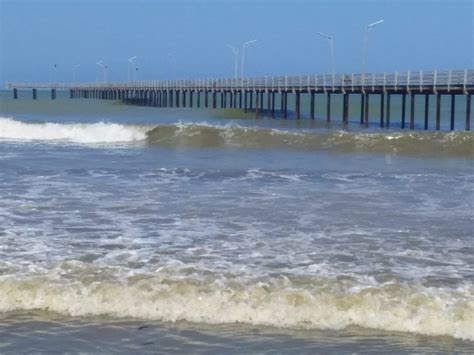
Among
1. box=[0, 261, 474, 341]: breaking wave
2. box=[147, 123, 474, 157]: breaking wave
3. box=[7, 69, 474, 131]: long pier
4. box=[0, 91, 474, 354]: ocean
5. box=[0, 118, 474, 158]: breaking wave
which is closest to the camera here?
box=[0, 91, 474, 354]: ocean

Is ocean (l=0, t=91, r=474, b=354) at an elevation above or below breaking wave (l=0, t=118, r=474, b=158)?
above

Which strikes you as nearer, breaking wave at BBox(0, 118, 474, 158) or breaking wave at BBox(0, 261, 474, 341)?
→ breaking wave at BBox(0, 261, 474, 341)

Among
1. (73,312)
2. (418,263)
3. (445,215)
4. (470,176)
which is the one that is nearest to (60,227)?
(73,312)

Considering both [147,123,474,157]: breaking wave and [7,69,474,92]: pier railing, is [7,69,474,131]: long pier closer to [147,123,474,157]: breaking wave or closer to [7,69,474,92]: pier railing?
[7,69,474,92]: pier railing

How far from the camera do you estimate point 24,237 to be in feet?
30.9

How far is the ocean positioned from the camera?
249 inches

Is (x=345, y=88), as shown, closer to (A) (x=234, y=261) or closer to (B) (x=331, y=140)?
(B) (x=331, y=140)

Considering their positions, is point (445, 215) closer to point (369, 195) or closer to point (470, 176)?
point (369, 195)

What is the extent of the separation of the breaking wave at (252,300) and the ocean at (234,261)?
0.02 m

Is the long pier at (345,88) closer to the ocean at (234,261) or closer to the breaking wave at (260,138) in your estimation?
the breaking wave at (260,138)

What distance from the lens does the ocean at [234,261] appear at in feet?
20.8

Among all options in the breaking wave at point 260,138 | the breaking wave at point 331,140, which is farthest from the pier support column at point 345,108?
the breaking wave at point 331,140

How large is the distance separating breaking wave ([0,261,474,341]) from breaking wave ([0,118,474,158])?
17362mm

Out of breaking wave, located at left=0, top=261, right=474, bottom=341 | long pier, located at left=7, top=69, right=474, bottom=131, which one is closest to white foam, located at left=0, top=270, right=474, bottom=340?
breaking wave, located at left=0, top=261, right=474, bottom=341
